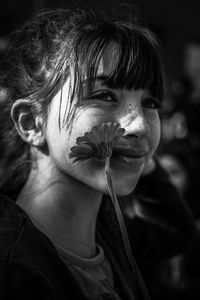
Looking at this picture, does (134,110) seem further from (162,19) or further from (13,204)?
(162,19)

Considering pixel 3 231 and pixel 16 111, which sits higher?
pixel 16 111

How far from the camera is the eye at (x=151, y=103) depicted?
1.41m

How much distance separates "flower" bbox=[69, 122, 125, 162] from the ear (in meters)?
0.19

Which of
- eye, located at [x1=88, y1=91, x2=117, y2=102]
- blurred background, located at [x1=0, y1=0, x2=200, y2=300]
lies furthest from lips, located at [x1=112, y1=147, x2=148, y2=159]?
blurred background, located at [x1=0, y1=0, x2=200, y2=300]

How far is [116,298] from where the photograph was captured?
4.22 ft

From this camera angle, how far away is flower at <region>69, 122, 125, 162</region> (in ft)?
3.99

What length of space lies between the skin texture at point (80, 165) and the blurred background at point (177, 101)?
234 mm

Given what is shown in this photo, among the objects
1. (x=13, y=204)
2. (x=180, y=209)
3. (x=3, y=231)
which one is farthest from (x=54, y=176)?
(x=180, y=209)

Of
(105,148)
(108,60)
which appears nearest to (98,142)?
(105,148)

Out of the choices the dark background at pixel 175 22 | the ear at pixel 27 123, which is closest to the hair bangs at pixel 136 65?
the ear at pixel 27 123

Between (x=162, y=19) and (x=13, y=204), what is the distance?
5648 mm

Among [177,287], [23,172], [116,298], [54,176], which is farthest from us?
[177,287]

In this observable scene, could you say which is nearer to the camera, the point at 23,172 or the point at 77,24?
the point at 77,24

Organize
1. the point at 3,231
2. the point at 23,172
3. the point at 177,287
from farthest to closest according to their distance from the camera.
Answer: the point at 177,287
the point at 23,172
the point at 3,231
